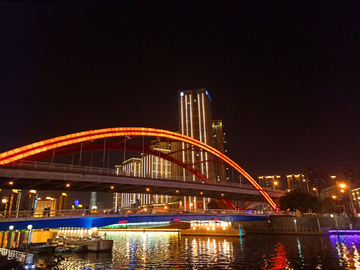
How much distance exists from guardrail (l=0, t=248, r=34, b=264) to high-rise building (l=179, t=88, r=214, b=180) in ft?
404

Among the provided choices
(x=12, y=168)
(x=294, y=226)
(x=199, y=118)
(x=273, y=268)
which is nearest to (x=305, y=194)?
(x=294, y=226)

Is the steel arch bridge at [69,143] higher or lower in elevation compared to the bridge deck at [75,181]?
higher

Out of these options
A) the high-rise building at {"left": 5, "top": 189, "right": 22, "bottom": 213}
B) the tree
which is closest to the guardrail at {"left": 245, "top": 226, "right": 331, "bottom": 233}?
the tree

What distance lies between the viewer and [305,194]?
7138 centimetres

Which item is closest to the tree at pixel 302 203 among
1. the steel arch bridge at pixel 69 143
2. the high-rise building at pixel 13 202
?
the steel arch bridge at pixel 69 143

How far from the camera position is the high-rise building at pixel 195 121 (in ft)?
497

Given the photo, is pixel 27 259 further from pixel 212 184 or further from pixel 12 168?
pixel 212 184

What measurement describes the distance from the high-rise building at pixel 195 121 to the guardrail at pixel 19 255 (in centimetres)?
12301

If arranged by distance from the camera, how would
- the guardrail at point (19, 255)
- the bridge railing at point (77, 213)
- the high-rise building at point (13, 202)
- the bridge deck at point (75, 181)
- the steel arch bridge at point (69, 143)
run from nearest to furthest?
the guardrail at point (19, 255)
the bridge railing at point (77, 213)
the bridge deck at point (75, 181)
the steel arch bridge at point (69, 143)
the high-rise building at point (13, 202)

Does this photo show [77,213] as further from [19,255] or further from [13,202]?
[13,202]

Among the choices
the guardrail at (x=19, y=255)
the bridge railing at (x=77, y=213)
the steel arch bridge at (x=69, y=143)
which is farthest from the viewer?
the steel arch bridge at (x=69, y=143)

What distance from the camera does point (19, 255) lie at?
26234 millimetres

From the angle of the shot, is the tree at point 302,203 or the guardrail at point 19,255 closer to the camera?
the guardrail at point 19,255

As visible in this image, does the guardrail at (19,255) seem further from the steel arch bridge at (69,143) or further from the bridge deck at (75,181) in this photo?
the steel arch bridge at (69,143)
